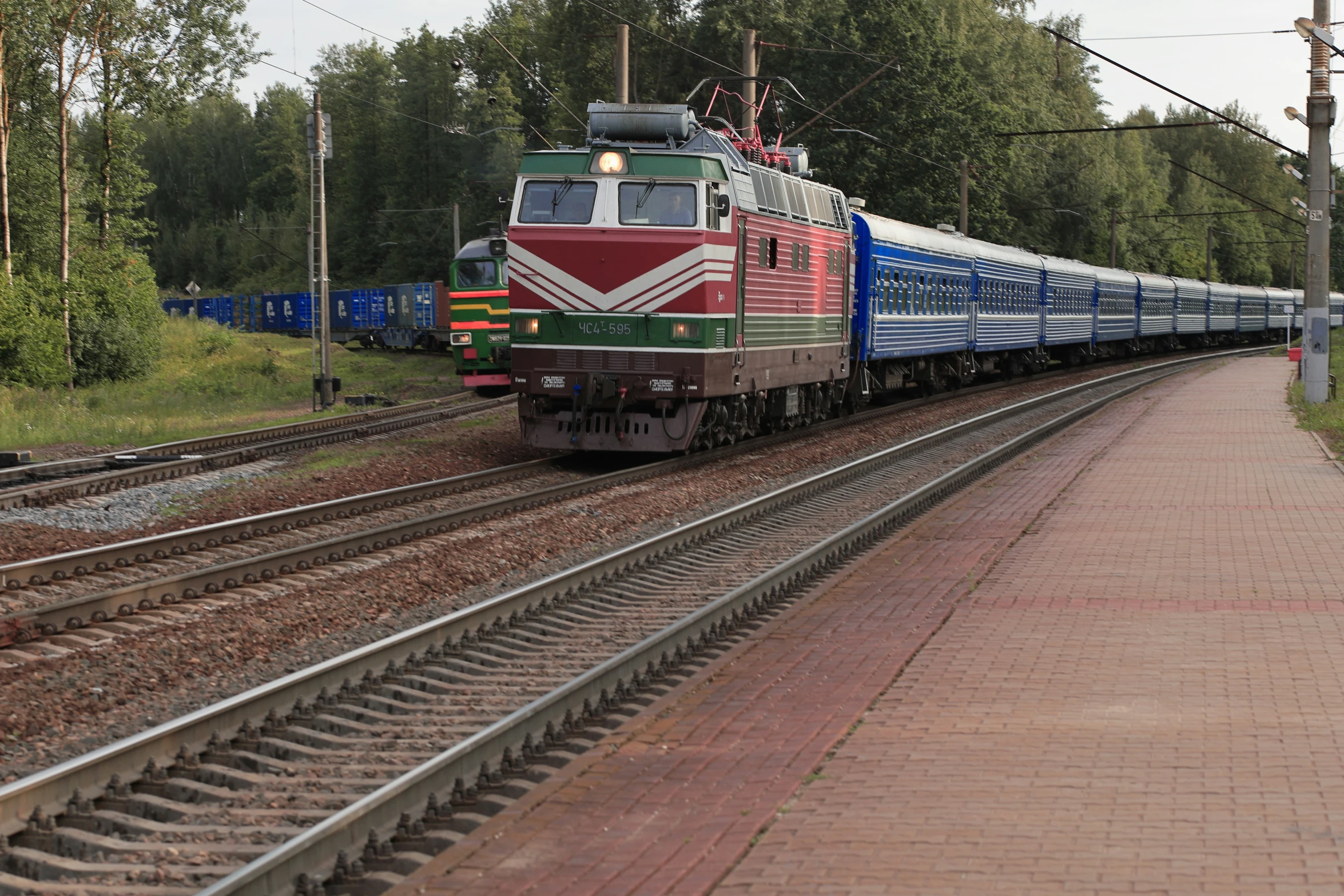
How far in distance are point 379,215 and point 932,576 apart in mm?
87584

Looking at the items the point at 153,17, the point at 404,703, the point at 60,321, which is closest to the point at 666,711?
the point at 404,703

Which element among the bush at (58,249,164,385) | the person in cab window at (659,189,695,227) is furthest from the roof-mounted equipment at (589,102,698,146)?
the bush at (58,249,164,385)

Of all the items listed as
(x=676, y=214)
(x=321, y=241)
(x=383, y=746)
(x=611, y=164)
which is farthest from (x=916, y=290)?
(x=383, y=746)

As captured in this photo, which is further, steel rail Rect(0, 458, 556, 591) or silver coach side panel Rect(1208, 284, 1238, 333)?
silver coach side panel Rect(1208, 284, 1238, 333)

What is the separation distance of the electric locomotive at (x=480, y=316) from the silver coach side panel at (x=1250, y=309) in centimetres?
4862

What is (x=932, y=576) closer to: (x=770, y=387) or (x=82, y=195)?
(x=770, y=387)

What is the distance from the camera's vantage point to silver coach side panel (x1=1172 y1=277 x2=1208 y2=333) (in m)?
60.8

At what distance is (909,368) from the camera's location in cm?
3088

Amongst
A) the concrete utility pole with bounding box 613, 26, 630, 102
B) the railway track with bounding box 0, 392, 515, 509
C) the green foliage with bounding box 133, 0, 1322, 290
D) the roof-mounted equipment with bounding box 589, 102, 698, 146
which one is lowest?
the railway track with bounding box 0, 392, 515, 509

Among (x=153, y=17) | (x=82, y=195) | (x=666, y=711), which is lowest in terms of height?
(x=666, y=711)

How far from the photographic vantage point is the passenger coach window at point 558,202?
1722cm

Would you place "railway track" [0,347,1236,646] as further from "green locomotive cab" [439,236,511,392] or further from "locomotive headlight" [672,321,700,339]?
"green locomotive cab" [439,236,511,392]

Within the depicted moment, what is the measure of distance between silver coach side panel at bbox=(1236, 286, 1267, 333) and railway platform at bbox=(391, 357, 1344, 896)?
63146 mm

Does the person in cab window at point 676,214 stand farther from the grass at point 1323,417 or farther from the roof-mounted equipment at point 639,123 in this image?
the grass at point 1323,417
